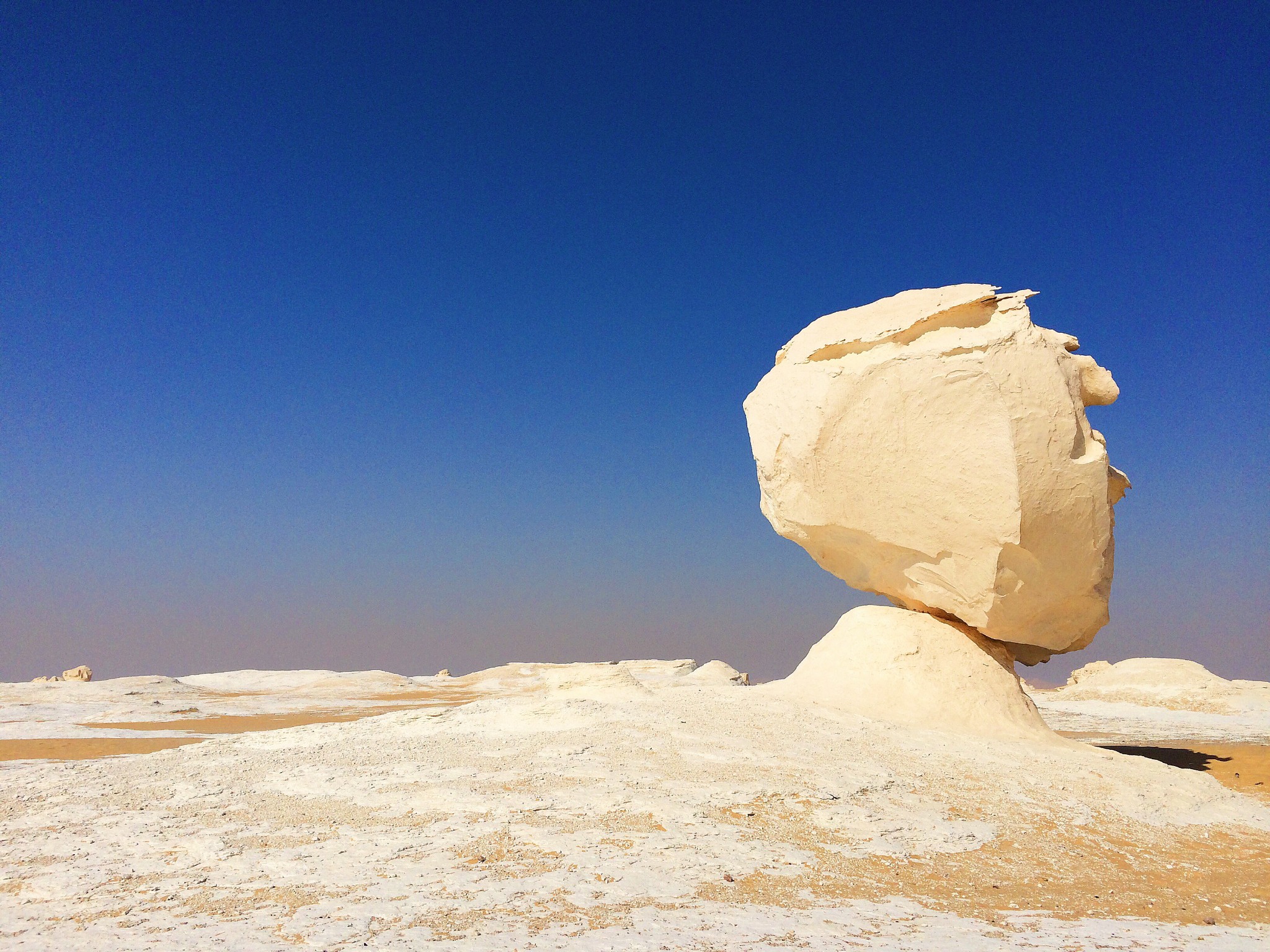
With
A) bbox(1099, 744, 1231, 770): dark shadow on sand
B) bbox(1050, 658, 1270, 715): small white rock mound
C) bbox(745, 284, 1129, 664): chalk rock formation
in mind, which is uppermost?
bbox(745, 284, 1129, 664): chalk rock formation

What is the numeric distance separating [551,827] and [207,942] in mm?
2380

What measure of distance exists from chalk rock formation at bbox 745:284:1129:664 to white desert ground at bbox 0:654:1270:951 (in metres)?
1.92

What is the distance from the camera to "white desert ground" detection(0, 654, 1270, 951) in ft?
14.6

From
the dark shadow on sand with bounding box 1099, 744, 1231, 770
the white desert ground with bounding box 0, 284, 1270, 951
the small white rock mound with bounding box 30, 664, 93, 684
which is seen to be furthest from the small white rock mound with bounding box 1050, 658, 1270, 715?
the small white rock mound with bounding box 30, 664, 93, 684

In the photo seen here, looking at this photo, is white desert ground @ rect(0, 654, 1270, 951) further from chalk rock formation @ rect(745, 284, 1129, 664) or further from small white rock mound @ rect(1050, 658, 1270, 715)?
small white rock mound @ rect(1050, 658, 1270, 715)

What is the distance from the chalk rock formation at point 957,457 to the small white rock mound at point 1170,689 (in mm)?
15784

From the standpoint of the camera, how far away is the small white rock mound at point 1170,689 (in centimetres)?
2222

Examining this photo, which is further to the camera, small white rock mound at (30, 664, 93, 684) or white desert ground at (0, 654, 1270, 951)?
small white rock mound at (30, 664, 93, 684)

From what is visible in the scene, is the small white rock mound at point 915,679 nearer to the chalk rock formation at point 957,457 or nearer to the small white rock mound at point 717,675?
the chalk rock formation at point 957,457

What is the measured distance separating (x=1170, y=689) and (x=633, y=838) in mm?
24398

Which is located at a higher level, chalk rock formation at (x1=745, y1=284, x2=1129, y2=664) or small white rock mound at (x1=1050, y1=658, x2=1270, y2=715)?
chalk rock formation at (x1=745, y1=284, x2=1129, y2=664)

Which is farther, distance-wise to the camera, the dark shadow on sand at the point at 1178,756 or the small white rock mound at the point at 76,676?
the small white rock mound at the point at 76,676

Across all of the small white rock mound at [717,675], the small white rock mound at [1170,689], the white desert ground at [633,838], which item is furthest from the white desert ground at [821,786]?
the small white rock mound at [717,675]

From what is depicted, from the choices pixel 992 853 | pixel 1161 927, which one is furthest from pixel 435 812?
pixel 1161 927
